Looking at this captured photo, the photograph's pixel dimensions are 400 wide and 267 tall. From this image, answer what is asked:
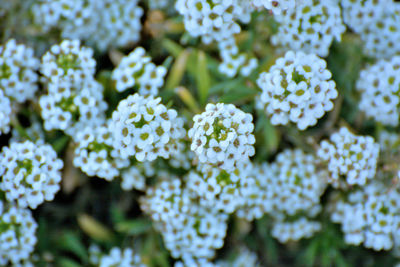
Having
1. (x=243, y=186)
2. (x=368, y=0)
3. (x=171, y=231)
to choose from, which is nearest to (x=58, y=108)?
(x=171, y=231)

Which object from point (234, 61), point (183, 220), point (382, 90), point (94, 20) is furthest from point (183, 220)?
point (94, 20)

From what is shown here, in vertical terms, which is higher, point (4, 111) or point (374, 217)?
point (4, 111)

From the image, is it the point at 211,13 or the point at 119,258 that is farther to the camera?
the point at 119,258

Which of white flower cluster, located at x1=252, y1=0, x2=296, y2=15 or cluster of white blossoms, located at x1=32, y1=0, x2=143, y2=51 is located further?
cluster of white blossoms, located at x1=32, y1=0, x2=143, y2=51

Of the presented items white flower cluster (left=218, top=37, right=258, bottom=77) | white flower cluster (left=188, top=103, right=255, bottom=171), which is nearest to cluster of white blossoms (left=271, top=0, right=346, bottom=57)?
white flower cluster (left=218, top=37, right=258, bottom=77)

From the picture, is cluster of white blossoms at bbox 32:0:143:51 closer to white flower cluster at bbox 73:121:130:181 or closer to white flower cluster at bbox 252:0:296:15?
white flower cluster at bbox 73:121:130:181

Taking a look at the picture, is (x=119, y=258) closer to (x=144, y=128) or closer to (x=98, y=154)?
(x=98, y=154)

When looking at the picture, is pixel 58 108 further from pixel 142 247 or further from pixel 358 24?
pixel 358 24
